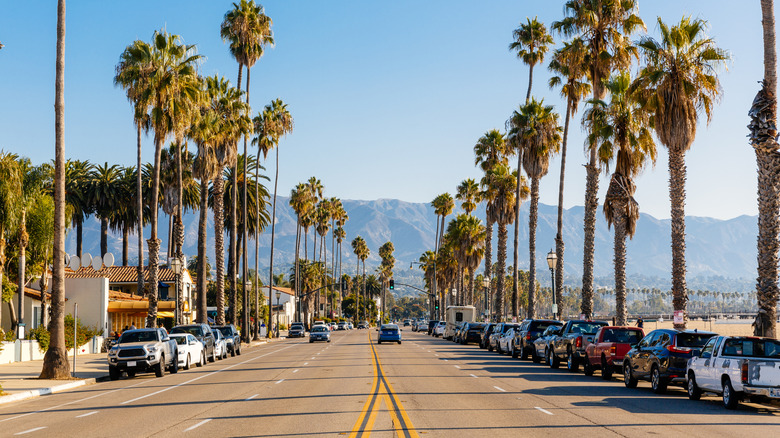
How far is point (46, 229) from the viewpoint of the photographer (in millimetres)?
46812

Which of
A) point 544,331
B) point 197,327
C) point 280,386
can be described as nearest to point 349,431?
point 280,386

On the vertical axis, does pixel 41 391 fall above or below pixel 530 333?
below

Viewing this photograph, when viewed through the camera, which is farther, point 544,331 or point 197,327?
point 197,327

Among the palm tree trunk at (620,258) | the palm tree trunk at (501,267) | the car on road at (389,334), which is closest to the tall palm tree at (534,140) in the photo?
the palm tree trunk at (501,267)

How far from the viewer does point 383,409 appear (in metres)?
Answer: 16.5

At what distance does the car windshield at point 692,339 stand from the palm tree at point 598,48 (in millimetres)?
20132

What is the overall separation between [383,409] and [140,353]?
1497 cm

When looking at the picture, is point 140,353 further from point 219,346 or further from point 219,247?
point 219,247

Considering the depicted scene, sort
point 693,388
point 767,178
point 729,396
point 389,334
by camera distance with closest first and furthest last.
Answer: point 729,396, point 693,388, point 767,178, point 389,334

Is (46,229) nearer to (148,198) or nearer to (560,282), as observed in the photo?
(560,282)

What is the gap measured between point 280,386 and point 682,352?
1104 cm

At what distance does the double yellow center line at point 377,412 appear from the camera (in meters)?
13.0

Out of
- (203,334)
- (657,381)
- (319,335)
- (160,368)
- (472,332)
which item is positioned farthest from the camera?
(319,335)

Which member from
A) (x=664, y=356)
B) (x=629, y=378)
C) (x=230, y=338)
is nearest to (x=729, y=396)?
(x=664, y=356)
